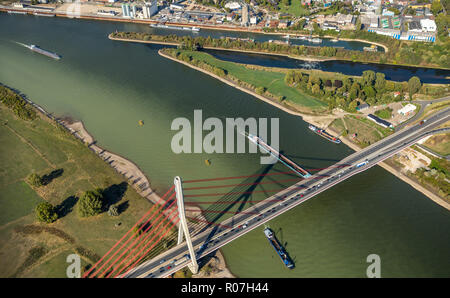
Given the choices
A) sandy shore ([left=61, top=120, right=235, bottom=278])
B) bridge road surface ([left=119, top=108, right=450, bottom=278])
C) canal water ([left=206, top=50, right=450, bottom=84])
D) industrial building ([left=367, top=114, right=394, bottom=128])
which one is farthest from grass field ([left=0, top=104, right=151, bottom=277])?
canal water ([left=206, top=50, right=450, bottom=84])

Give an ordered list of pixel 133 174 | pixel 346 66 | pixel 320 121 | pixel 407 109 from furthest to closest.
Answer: pixel 346 66, pixel 320 121, pixel 407 109, pixel 133 174

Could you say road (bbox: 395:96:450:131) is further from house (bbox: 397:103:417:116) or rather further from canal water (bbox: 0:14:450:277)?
canal water (bbox: 0:14:450:277)

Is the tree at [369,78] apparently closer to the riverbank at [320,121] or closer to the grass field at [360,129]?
the grass field at [360,129]

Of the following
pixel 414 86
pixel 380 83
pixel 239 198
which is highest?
pixel 380 83

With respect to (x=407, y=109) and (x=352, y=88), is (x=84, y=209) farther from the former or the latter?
(x=407, y=109)

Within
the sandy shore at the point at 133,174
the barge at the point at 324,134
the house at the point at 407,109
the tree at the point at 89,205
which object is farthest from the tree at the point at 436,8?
the tree at the point at 89,205

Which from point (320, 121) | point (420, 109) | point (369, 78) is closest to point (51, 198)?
point (320, 121)

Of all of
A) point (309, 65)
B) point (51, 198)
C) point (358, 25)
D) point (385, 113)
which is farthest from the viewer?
point (358, 25)
